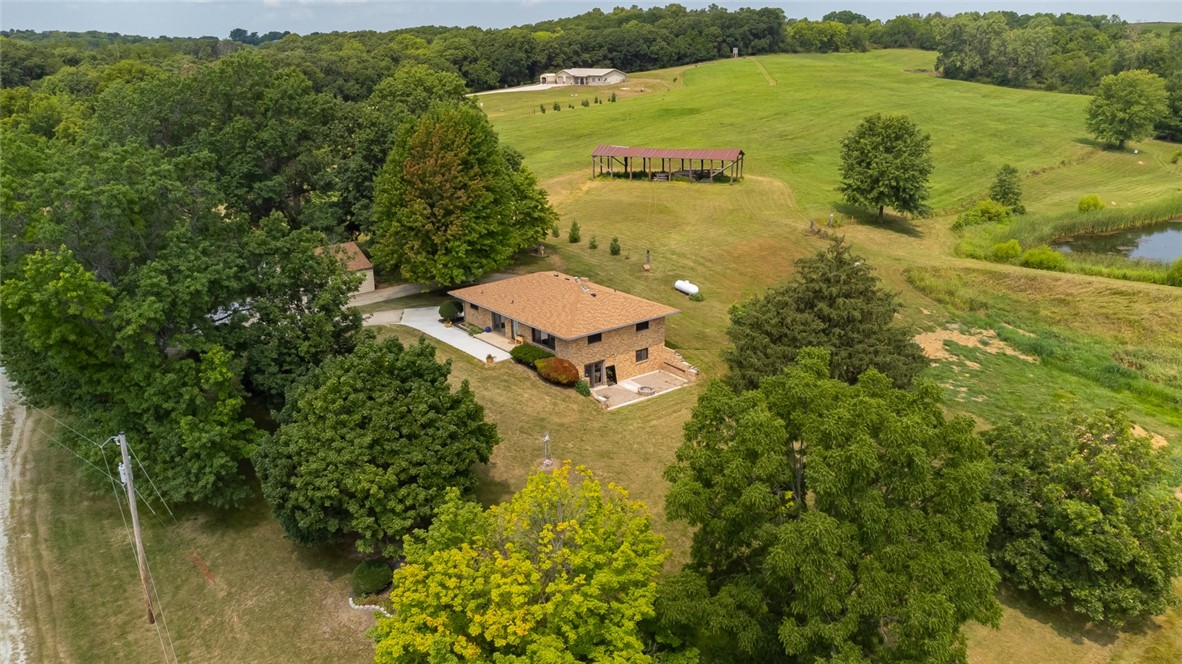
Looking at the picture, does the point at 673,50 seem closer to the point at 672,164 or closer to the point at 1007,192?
the point at 672,164

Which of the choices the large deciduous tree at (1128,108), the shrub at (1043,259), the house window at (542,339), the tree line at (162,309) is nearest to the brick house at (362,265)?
the tree line at (162,309)

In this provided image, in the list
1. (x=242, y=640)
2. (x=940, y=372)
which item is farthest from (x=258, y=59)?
(x=940, y=372)

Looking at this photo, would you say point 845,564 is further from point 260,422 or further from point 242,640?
point 260,422

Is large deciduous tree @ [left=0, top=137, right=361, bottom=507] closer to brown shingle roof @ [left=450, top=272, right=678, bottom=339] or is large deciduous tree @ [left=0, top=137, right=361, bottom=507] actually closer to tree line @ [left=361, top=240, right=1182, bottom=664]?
brown shingle roof @ [left=450, top=272, right=678, bottom=339]

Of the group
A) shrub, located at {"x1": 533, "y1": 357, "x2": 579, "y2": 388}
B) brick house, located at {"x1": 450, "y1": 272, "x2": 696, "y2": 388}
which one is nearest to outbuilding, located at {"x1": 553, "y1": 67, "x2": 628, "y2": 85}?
brick house, located at {"x1": 450, "y1": 272, "x2": 696, "y2": 388}

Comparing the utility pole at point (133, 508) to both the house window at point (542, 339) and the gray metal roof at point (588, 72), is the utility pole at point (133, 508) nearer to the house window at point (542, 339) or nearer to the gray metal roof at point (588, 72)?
the house window at point (542, 339)
